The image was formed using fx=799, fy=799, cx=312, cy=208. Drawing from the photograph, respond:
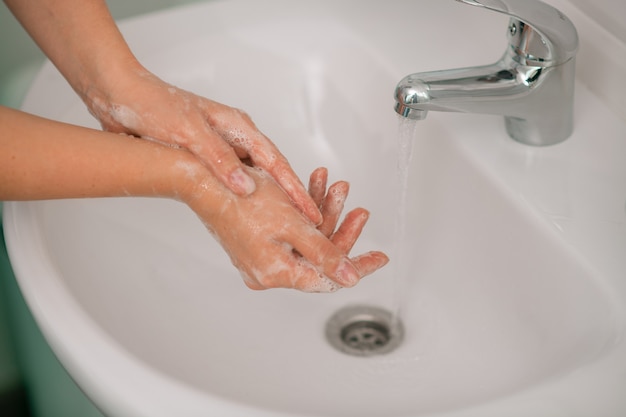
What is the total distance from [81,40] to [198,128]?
5.6 inches

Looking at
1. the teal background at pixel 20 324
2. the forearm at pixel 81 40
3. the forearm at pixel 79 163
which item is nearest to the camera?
the forearm at pixel 79 163

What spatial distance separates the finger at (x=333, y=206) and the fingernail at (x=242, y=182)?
0.08 m

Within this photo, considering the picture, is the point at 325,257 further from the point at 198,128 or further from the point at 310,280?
the point at 198,128

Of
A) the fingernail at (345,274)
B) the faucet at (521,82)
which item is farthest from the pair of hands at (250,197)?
the faucet at (521,82)

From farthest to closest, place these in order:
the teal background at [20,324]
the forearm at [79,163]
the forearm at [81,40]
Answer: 1. the teal background at [20,324]
2. the forearm at [81,40]
3. the forearm at [79,163]

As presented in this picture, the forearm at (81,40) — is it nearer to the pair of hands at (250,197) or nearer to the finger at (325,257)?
the pair of hands at (250,197)

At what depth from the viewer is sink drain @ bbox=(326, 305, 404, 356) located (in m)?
0.74

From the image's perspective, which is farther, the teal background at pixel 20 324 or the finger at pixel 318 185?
the teal background at pixel 20 324

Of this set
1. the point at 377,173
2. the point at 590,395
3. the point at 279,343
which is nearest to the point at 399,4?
the point at 377,173

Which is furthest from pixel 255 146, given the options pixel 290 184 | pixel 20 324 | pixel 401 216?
pixel 20 324

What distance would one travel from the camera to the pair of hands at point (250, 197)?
58cm

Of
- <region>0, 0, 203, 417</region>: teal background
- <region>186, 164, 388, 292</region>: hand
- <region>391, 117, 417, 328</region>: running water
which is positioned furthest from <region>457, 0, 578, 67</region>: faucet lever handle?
<region>0, 0, 203, 417</region>: teal background

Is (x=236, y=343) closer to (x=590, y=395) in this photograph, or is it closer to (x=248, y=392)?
(x=248, y=392)

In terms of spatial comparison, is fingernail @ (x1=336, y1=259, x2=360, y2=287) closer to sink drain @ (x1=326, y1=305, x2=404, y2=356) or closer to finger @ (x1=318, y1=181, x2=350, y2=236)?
finger @ (x1=318, y1=181, x2=350, y2=236)
